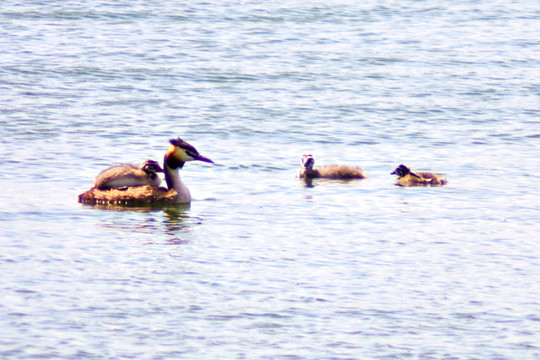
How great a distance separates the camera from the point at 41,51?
1011 inches

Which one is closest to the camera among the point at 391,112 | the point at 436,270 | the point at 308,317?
the point at 308,317

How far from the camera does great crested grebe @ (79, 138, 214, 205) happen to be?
14.0m

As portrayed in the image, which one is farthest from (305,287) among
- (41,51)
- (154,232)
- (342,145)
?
(41,51)

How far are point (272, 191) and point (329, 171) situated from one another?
4.48ft

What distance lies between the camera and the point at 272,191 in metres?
14.7

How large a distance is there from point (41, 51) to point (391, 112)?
8.89 metres

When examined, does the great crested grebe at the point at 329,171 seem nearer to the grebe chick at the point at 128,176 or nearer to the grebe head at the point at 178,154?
the grebe head at the point at 178,154

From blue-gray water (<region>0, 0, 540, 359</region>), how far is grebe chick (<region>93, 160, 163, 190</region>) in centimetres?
45

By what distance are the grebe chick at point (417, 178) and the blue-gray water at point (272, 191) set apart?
178mm

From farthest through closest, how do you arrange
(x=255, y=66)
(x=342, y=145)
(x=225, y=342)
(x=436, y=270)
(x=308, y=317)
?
1. (x=255, y=66)
2. (x=342, y=145)
3. (x=436, y=270)
4. (x=308, y=317)
5. (x=225, y=342)

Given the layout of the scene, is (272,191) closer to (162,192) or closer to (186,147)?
(186,147)

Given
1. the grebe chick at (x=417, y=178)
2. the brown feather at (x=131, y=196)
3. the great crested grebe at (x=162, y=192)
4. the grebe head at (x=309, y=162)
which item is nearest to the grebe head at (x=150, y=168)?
the great crested grebe at (x=162, y=192)

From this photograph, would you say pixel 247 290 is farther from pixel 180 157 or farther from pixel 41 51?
pixel 41 51

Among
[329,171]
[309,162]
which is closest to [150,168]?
[309,162]
